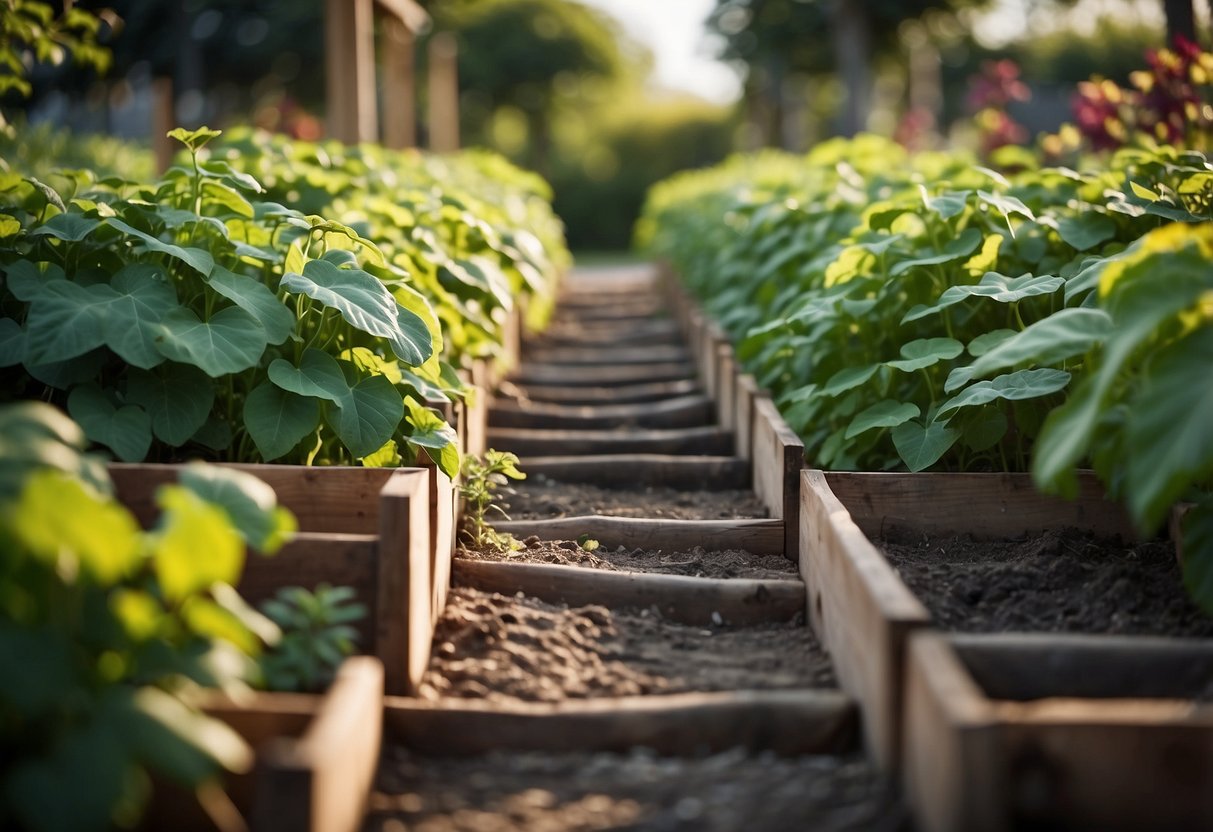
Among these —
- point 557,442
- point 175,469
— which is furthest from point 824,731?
point 557,442

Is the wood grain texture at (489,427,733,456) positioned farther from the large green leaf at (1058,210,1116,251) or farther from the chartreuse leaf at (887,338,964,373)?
the large green leaf at (1058,210,1116,251)

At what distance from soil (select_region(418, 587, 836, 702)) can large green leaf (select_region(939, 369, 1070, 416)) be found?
67 centimetres

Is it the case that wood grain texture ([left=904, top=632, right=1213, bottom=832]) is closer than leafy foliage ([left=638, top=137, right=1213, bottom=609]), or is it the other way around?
wood grain texture ([left=904, top=632, right=1213, bottom=832])

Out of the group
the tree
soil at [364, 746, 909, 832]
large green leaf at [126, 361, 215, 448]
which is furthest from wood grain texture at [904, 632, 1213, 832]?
the tree

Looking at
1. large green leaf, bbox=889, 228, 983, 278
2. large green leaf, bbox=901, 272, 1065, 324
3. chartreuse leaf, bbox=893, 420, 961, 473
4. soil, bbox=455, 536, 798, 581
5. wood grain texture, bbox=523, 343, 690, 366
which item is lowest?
soil, bbox=455, 536, 798, 581

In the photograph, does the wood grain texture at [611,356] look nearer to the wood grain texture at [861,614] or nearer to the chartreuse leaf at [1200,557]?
the wood grain texture at [861,614]

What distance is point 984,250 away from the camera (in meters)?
3.30

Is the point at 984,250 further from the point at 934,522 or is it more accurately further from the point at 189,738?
the point at 189,738

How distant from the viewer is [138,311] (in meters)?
2.58

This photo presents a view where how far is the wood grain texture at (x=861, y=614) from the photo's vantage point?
6.43 feet

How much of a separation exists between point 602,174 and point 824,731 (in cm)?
2616

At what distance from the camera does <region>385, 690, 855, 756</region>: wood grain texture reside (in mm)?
2152

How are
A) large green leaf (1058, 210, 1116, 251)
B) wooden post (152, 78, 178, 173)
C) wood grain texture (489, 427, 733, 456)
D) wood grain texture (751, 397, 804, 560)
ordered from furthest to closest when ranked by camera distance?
wooden post (152, 78, 178, 173)
wood grain texture (489, 427, 733, 456)
large green leaf (1058, 210, 1116, 251)
wood grain texture (751, 397, 804, 560)

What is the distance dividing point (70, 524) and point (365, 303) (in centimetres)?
124
